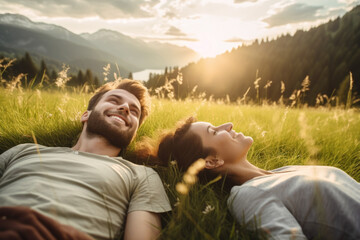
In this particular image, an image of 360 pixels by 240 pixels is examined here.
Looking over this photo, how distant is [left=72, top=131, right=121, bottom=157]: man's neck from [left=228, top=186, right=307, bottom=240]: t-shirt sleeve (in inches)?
66.9

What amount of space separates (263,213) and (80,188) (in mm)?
1619

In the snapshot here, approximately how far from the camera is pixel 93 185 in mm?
1926

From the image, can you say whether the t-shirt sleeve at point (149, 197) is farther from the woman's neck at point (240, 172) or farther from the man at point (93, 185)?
the woman's neck at point (240, 172)

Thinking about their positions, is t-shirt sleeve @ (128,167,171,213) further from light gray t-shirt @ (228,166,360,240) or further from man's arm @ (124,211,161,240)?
light gray t-shirt @ (228,166,360,240)

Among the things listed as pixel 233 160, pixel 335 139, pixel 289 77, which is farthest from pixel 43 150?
pixel 289 77

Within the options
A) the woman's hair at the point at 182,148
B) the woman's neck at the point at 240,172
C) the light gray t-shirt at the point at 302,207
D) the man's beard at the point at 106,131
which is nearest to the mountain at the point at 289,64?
the woman's hair at the point at 182,148

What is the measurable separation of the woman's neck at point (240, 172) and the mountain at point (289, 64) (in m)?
54.0

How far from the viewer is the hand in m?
1.14

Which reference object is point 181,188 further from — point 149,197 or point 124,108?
point 124,108

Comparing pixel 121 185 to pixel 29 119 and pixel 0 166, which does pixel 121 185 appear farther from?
pixel 29 119

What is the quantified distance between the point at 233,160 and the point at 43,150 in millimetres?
2302

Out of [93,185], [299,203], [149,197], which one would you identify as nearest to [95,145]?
[93,185]

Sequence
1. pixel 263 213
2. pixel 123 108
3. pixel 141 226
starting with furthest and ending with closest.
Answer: pixel 123 108 < pixel 141 226 < pixel 263 213

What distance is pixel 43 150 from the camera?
2400 mm
